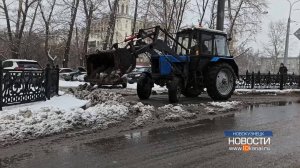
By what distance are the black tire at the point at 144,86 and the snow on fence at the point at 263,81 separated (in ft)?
36.8

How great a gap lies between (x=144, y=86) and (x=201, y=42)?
255cm

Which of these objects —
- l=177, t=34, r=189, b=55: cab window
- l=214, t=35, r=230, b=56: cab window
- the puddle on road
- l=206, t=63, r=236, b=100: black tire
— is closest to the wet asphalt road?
the puddle on road

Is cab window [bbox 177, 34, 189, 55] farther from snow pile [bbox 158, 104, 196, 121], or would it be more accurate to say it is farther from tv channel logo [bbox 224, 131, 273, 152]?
tv channel logo [bbox 224, 131, 273, 152]

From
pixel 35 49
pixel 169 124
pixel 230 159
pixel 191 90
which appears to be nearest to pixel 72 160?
pixel 230 159

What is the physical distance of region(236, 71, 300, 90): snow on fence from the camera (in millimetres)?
24188

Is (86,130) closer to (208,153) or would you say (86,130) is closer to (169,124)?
(169,124)

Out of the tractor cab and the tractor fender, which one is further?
the tractor fender

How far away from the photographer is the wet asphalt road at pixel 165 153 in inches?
225

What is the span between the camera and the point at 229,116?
35.2 feet

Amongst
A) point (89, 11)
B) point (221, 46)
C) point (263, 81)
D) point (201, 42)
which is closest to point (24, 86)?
point (201, 42)

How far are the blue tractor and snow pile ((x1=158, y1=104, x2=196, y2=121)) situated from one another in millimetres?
1609

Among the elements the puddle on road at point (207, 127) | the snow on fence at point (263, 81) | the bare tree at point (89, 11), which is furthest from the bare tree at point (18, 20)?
the puddle on road at point (207, 127)

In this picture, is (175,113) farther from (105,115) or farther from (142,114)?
(105,115)

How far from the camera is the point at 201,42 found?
13.7m
